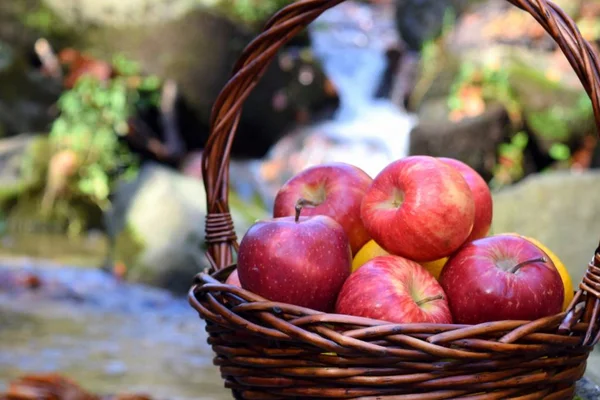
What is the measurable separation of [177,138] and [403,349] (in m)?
6.06

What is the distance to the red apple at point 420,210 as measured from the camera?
1154 millimetres

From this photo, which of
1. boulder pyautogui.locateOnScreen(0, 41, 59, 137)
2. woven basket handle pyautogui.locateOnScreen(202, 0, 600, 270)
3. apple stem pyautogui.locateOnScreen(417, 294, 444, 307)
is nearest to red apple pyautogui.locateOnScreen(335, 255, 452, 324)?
apple stem pyautogui.locateOnScreen(417, 294, 444, 307)

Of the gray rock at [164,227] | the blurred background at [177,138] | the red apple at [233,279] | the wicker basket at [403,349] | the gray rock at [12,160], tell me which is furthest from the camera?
the gray rock at [12,160]

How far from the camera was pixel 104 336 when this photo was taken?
13.0ft

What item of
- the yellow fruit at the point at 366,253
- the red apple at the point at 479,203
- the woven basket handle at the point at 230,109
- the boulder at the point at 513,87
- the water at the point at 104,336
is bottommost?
the water at the point at 104,336

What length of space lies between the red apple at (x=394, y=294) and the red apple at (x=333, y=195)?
0.65ft

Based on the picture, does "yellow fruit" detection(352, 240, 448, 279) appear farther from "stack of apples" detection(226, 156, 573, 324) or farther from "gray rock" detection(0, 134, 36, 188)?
"gray rock" detection(0, 134, 36, 188)

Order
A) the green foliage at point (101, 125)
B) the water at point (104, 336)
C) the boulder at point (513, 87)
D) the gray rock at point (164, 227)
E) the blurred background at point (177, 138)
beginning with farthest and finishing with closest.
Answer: the green foliage at point (101, 125) < the boulder at point (513, 87) < the gray rock at point (164, 227) < the blurred background at point (177, 138) < the water at point (104, 336)

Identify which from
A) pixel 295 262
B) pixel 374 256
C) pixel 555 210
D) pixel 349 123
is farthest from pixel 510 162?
pixel 295 262

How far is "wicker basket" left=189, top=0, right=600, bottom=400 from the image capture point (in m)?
0.93

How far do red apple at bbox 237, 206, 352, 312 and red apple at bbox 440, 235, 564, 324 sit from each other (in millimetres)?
197

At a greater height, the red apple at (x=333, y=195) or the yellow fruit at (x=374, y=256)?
the red apple at (x=333, y=195)

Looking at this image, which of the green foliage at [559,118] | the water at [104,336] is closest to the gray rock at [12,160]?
the water at [104,336]

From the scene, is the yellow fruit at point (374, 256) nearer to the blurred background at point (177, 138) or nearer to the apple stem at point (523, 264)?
the apple stem at point (523, 264)
